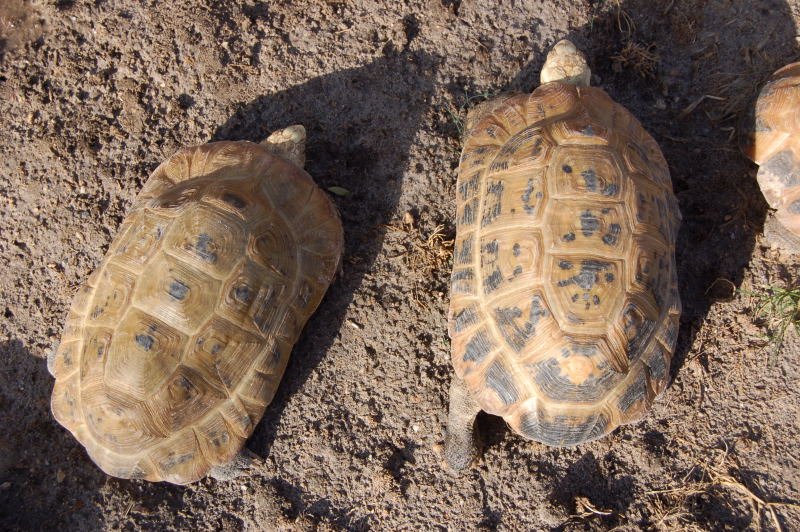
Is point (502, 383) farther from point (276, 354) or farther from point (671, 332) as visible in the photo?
point (276, 354)

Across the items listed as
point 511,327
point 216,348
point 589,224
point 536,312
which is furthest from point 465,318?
point 216,348

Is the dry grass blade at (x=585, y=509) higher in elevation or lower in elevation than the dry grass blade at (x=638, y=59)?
lower

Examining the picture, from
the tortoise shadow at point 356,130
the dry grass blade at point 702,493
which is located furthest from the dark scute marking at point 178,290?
the dry grass blade at point 702,493

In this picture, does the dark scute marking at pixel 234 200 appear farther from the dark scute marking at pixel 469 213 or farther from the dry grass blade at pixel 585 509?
the dry grass blade at pixel 585 509

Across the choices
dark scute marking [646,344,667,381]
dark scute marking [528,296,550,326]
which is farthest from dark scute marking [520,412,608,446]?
dark scute marking [528,296,550,326]

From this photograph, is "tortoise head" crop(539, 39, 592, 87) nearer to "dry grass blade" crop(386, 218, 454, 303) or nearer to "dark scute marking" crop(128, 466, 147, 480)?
"dry grass blade" crop(386, 218, 454, 303)

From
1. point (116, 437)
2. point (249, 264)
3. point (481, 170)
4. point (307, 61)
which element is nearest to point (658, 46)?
point (481, 170)

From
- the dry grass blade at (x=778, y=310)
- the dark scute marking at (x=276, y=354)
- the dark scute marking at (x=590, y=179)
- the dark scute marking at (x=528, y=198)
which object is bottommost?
the dry grass blade at (x=778, y=310)
